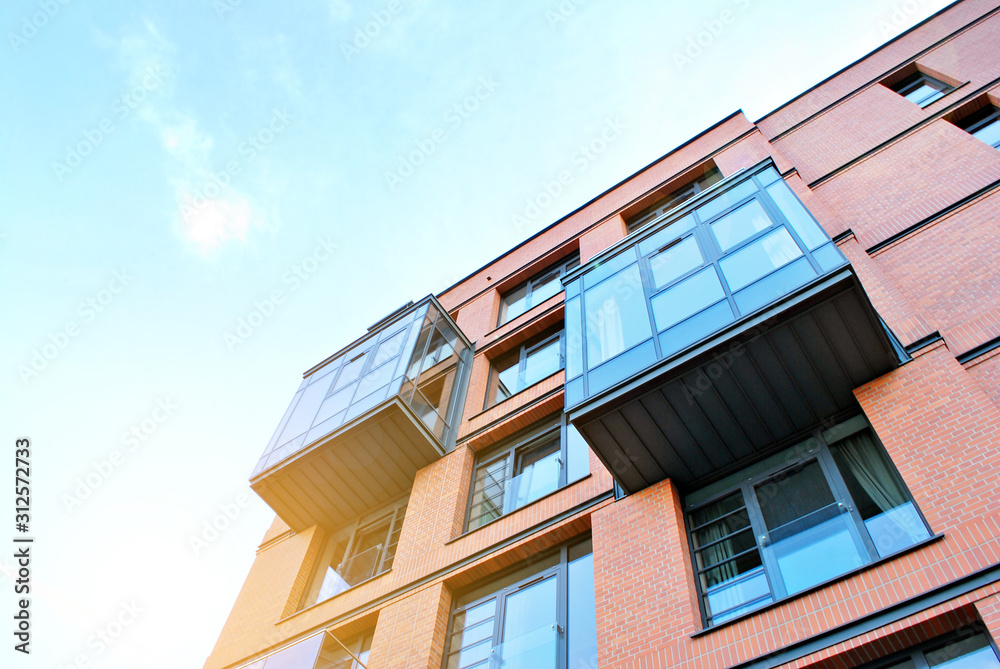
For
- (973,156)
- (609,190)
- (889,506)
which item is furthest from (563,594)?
(609,190)

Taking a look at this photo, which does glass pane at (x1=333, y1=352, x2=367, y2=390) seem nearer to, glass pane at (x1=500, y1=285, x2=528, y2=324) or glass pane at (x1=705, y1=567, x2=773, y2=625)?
glass pane at (x1=500, y1=285, x2=528, y2=324)

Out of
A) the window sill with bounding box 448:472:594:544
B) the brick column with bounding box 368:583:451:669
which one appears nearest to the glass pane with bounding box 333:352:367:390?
the window sill with bounding box 448:472:594:544

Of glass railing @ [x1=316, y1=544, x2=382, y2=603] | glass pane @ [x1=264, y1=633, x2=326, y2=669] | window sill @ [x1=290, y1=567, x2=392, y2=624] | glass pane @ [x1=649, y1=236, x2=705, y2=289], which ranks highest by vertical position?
glass pane @ [x1=649, y1=236, x2=705, y2=289]

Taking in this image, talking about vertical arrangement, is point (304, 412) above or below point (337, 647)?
above

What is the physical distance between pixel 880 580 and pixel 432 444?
897 centimetres

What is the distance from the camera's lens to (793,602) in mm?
7355

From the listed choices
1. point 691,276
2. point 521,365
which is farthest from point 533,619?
point 521,365

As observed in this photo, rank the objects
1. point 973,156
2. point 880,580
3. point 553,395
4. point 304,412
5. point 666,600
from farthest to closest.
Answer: point 304,412
point 553,395
point 973,156
point 666,600
point 880,580

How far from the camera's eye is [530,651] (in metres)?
9.62

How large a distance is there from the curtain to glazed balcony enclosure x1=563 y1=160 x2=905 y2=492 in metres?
0.46

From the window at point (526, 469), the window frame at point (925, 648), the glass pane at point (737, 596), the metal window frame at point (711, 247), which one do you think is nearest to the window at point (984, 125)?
the metal window frame at point (711, 247)

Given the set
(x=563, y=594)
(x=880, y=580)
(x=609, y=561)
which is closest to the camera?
(x=880, y=580)

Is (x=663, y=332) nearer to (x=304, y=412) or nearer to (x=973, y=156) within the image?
(x=973, y=156)

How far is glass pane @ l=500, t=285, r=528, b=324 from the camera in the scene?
19188 mm
